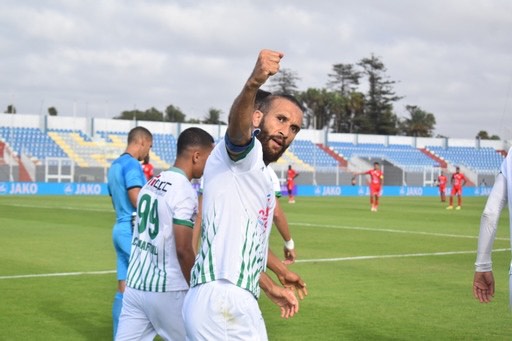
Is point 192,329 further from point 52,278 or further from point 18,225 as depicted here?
point 18,225

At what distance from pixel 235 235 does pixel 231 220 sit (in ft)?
0.26

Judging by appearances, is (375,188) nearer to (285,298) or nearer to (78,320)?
(78,320)

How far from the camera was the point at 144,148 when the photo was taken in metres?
8.95

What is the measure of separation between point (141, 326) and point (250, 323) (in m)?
1.85

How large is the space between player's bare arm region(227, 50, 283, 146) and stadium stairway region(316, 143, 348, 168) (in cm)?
6975

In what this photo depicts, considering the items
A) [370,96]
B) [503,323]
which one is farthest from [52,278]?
[370,96]

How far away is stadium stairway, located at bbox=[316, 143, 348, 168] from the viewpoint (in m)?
73.9

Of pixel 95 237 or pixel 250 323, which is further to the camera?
pixel 95 237

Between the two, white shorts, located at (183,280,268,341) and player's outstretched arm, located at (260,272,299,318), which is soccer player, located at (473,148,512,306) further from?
white shorts, located at (183,280,268,341)

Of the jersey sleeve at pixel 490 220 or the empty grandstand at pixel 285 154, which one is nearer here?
the jersey sleeve at pixel 490 220

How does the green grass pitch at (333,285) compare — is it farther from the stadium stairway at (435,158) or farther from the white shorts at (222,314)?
the stadium stairway at (435,158)

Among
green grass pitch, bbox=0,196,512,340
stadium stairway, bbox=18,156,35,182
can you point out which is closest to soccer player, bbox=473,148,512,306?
green grass pitch, bbox=0,196,512,340

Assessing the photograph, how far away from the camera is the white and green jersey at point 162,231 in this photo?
6066 mm

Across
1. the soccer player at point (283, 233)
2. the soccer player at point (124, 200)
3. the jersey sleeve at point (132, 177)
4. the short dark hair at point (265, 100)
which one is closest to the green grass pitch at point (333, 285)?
the soccer player at point (124, 200)
